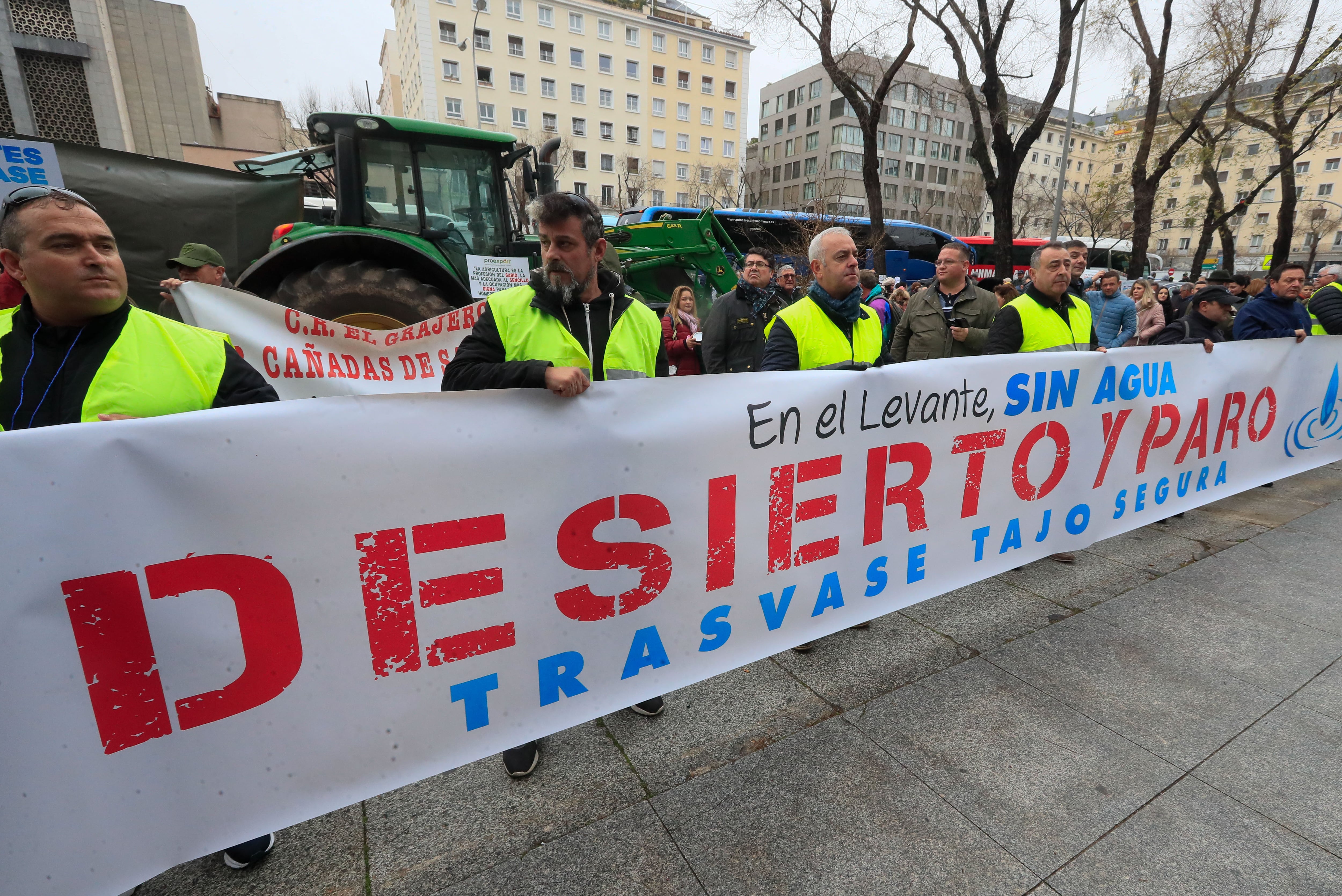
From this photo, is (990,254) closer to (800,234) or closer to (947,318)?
(800,234)

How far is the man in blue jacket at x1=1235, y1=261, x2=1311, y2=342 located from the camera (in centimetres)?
455

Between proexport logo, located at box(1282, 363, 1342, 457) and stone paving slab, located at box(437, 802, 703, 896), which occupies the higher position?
proexport logo, located at box(1282, 363, 1342, 457)

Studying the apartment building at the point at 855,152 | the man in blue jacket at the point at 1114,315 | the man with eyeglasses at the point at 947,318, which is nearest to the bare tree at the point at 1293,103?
the man in blue jacket at the point at 1114,315

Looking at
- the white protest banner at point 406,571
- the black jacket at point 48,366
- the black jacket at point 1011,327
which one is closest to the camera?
the white protest banner at point 406,571

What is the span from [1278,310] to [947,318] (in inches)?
96.3

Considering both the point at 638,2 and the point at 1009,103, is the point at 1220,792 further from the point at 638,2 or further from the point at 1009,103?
the point at 638,2

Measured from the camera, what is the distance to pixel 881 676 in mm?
2650

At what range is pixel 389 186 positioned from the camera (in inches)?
213

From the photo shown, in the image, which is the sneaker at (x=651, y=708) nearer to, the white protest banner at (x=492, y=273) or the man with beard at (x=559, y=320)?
the man with beard at (x=559, y=320)

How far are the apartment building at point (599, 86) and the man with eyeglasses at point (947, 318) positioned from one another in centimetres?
3913

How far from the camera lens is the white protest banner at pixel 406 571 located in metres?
1.29

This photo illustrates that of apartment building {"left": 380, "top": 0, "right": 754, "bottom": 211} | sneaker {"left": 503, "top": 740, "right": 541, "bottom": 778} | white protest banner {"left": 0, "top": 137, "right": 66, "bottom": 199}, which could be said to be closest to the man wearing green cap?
white protest banner {"left": 0, "top": 137, "right": 66, "bottom": 199}

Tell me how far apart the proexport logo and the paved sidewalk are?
6.59 ft

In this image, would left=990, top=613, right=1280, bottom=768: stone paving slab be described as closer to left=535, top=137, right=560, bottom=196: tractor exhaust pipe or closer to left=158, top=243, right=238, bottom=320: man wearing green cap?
left=535, top=137, right=560, bottom=196: tractor exhaust pipe
